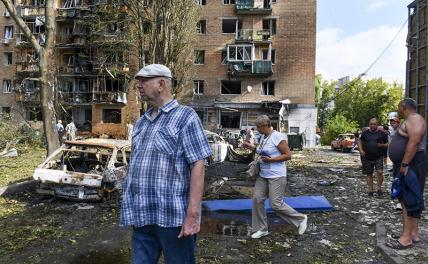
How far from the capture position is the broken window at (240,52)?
36.6 metres

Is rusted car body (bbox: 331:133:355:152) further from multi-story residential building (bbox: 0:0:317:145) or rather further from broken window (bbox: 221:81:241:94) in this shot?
broken window (bbox: 221:81:241:94)

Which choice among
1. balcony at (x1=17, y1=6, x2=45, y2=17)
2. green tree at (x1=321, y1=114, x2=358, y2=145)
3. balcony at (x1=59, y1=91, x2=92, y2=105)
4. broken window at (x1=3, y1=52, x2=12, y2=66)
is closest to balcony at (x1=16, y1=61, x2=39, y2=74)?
broken window at (x1=3, y1=52, x2=12, y2=66)

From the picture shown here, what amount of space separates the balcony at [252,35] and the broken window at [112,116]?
523 inches

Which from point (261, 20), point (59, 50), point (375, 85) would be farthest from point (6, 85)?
point (375, 85)

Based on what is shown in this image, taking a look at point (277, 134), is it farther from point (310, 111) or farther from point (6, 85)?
point (6, 85)

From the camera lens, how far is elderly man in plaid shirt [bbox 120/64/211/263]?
284 centimetres

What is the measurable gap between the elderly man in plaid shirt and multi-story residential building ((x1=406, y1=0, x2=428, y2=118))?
12199 mm

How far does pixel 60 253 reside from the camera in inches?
221

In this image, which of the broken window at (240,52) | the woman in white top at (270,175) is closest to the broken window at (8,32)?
the broken window at (240,52)

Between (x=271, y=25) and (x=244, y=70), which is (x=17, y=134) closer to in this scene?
(x=244, y=70)

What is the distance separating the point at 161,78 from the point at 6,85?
150 feet

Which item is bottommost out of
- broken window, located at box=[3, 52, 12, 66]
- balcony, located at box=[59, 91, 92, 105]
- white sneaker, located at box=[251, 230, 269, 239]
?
white sneaker, located at box=[251, 230, 269, 239]

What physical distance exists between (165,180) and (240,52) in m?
34.9

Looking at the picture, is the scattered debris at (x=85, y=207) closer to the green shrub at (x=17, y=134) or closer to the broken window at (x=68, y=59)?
the green shrub at (x=17, y=134)
